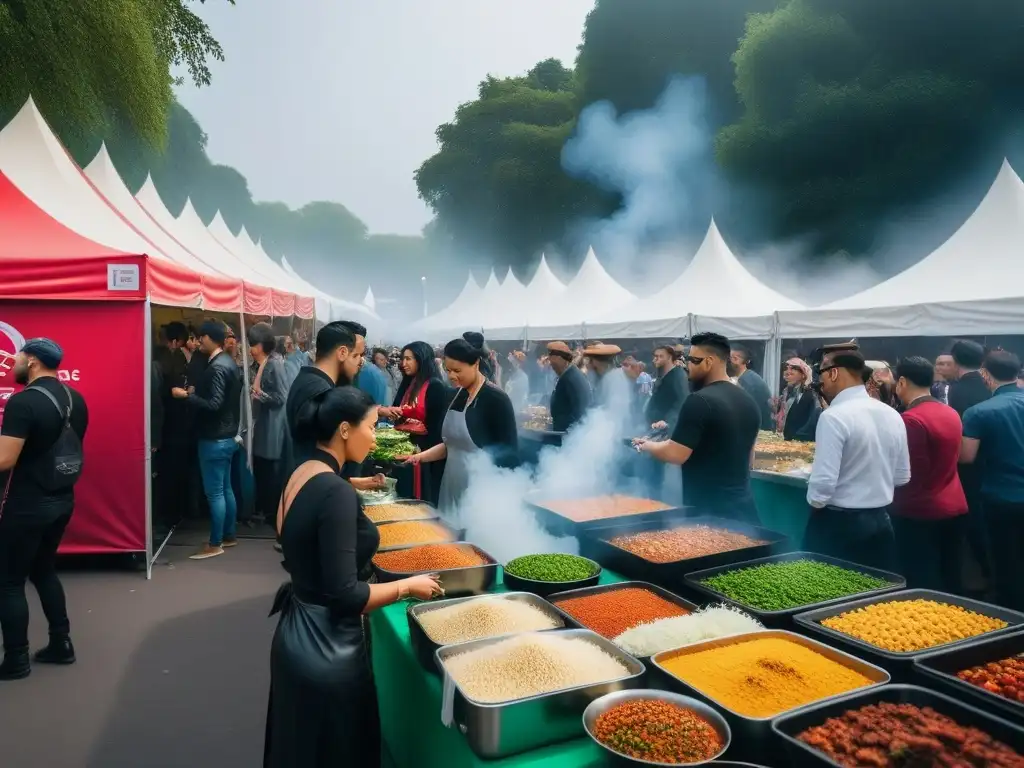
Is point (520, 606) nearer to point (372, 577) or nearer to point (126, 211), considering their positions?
point (372, 577)

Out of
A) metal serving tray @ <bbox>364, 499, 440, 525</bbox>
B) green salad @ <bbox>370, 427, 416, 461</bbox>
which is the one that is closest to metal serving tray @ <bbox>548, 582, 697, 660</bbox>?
metal serving tray @ <bbox>364, 499, 440, 525</bbox>

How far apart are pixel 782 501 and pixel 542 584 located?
410 centimetres

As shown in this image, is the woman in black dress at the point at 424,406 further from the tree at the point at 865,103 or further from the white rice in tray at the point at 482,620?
the tree at the point at 865,103

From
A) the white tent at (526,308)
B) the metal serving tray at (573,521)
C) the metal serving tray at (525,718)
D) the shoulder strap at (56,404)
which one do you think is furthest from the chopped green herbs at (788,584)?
the white tent at (526,308)

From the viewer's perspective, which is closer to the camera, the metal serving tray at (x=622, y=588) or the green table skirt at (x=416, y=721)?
the green table skirt at (x=416, y=721)

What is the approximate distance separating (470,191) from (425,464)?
124 ft

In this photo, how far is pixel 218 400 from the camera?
620 centimetres

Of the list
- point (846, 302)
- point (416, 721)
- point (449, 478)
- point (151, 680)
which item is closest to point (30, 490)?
point (151, 680)

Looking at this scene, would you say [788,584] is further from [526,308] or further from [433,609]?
[526,308]

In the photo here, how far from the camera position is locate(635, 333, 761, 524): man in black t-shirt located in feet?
12.2

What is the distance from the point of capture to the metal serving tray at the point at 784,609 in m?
2.45

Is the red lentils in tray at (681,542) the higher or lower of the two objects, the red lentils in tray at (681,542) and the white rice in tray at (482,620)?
the higher

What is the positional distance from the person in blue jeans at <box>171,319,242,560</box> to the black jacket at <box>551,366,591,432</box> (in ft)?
11.2

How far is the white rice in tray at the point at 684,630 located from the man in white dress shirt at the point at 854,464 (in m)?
1.53
